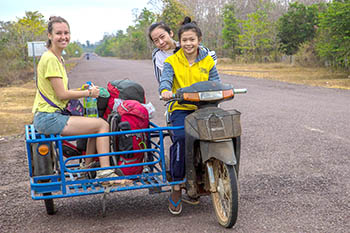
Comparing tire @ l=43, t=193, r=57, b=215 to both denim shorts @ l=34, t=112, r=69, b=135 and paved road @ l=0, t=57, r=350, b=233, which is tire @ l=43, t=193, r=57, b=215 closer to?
paved road @ l=0, t=57, r=350, b=233

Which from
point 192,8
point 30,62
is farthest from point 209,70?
point 192,8

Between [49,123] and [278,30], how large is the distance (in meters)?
34.0

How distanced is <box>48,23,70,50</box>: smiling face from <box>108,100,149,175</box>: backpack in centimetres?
79

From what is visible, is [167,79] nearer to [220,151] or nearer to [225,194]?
[220,151]

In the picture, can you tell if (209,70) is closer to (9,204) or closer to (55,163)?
(55,163)

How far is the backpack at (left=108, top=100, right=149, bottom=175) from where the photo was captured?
13.5 feet

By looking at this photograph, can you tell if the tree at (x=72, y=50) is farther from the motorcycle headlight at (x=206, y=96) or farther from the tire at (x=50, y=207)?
the motorcycle headlight at (x=206, y=96)

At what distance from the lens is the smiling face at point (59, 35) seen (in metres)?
4.09

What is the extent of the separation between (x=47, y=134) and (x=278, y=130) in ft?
16.4

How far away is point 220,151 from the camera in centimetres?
356

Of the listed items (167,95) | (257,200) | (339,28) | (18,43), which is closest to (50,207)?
(167,95)

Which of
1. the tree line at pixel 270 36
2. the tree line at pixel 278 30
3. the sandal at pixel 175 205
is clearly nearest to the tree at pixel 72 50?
the tree line at pixel 278 30

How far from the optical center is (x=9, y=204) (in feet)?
15.3

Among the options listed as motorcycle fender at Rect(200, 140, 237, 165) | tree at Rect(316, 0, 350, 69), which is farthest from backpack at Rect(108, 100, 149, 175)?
tree at Rect(316, 0, 350, 69)
